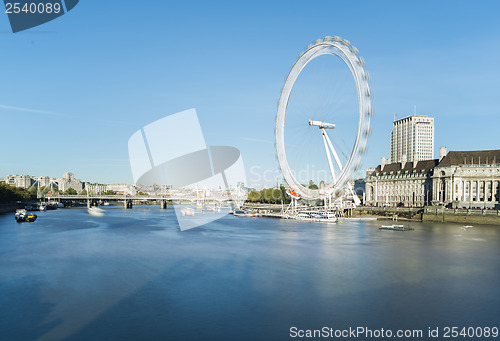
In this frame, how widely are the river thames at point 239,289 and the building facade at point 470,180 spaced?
32503mm

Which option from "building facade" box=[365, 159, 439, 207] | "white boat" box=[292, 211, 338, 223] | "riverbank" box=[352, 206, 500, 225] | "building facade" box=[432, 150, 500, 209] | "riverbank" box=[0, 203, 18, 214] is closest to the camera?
"riverbank" box=[352, 206, 500, 225]

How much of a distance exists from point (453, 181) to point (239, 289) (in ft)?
185

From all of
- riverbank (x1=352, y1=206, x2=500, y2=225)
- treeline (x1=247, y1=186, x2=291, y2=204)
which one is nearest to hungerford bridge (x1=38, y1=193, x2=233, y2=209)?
treeline (x1=247, y1=186, x2=291, y2=204)

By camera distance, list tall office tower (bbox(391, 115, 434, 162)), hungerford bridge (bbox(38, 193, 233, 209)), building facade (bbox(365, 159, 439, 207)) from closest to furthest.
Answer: building facade (bbox(365, 159, 439, 207)) < hungerford bridge (bbox(38, 193, 233, 209)) < tall office tower (bbox(391, 115, 434, 162))

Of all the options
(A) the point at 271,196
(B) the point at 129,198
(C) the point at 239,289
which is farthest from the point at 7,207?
(C) the point at 239,289

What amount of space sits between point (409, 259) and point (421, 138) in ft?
481

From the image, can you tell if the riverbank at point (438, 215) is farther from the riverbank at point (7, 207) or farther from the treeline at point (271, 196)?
the riverbank at point (7, 207)

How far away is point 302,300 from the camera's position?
1816 centimetres

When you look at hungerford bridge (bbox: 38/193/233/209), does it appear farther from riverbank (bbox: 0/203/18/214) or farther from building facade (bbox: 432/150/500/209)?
building facade (bbox: 432/150/500/209)

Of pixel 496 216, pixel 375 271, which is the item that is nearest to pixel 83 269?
pixel 375 271

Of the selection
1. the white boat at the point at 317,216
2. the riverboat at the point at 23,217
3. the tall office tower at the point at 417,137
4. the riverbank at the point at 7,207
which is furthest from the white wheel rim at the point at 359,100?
the tall office tower at the point at 417,137

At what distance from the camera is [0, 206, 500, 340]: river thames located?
1510cm

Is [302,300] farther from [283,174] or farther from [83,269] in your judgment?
[283,174]

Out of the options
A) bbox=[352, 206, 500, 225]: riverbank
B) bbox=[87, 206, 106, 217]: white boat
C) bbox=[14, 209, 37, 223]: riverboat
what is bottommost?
bbox=[87, 206, 106, 217]: white boat
